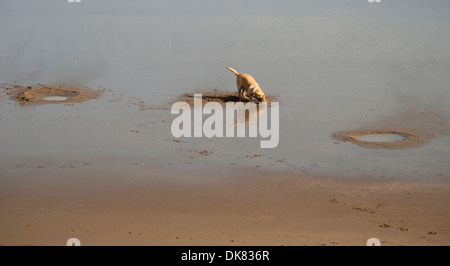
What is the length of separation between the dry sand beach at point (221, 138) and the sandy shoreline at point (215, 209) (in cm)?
4

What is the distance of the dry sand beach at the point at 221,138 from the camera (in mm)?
9789

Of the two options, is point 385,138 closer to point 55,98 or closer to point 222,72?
point 222,72

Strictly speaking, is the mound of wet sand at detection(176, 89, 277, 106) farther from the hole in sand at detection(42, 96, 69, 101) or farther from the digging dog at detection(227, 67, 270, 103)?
the hole in sand at detection(42, 96, 69, 101)

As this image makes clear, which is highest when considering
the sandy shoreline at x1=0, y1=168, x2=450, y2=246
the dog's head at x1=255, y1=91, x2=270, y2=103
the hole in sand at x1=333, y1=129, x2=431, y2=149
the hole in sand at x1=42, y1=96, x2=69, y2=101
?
the hole in sand at x1=42, y1=96, x2=69, y2=101

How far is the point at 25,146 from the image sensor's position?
43.7ft

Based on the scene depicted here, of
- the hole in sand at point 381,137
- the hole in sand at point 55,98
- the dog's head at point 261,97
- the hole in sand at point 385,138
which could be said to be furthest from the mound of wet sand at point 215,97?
the hole in sand at point 381,137

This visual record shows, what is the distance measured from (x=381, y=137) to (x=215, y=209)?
5.08 metres

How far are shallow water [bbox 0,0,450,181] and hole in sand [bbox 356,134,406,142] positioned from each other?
616mm

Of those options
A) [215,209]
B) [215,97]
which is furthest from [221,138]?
[215,209]

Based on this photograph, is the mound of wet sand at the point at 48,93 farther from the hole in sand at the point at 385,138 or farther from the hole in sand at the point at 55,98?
the hole in sand at the point at 385,138

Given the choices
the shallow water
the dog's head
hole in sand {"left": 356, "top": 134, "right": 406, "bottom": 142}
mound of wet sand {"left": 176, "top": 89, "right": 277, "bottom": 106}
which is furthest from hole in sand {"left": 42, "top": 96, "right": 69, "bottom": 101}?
hole in sand {"left": 356, "top": 134, "right": 406, "bottom": 142}

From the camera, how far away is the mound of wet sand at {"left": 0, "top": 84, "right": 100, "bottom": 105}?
16422mm

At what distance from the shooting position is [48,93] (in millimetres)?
17078

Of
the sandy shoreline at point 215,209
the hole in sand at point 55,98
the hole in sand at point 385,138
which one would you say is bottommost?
the sandy shoreline at point 215,209
